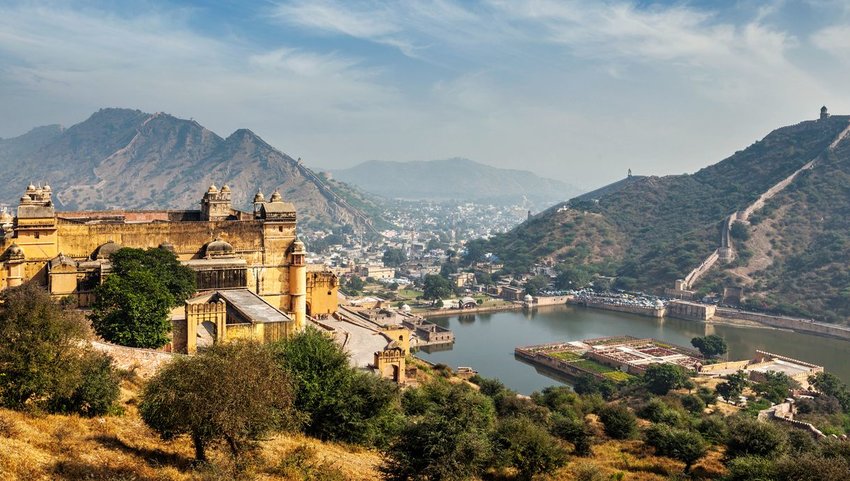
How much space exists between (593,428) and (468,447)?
291 inches

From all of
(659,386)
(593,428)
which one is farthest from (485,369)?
(593,428)

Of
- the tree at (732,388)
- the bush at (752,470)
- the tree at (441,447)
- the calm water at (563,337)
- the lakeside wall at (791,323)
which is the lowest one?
the calm water at (563,337)

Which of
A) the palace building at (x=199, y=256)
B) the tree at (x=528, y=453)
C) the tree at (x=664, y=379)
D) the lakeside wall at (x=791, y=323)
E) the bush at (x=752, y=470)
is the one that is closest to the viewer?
the bush at (x=752, y=470)

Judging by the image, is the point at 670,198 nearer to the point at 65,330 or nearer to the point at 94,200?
the point at 65,330

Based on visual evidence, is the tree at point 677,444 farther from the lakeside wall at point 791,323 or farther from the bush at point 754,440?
the lakeside wall at point 791,323

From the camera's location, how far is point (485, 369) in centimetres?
3691

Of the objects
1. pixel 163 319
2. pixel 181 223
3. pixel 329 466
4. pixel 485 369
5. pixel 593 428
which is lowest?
pixel 485 369

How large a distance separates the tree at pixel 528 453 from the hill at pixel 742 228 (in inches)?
1897

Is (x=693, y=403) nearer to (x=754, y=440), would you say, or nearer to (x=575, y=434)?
(x=575, y=434)

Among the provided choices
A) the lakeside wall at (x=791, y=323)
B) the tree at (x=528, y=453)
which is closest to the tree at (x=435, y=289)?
the lakeside wall at (x=791, y=323)

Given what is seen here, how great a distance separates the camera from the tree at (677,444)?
11.7m

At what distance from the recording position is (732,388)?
27.1 metres

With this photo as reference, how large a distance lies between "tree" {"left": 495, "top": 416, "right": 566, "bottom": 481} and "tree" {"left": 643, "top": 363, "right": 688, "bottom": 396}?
62.9 feet

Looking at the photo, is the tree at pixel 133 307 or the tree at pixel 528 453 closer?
the tree at pixel 528 453
